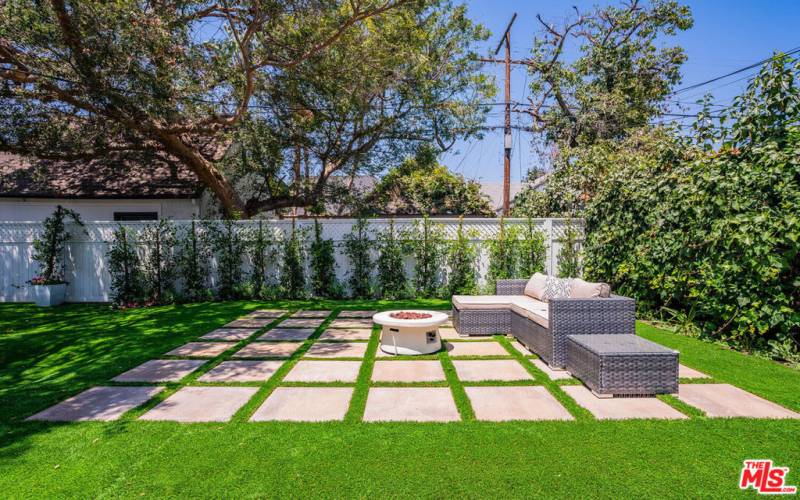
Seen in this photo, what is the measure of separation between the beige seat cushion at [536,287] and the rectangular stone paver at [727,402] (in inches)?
83.0

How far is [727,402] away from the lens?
3248 mm

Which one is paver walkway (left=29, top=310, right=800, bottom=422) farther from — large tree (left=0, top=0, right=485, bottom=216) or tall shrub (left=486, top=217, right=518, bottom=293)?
large tree (left=0, top=0, right=485, bottom=216)

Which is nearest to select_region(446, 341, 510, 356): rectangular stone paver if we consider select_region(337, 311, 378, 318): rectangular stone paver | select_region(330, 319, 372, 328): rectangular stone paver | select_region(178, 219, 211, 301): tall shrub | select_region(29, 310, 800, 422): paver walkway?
select_region(29, 310, 800, 422): paver walkway

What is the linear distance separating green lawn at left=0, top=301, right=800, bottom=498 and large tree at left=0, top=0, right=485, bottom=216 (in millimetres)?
5357

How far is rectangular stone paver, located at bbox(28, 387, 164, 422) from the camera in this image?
3.08 meters

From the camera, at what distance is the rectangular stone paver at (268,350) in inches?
185

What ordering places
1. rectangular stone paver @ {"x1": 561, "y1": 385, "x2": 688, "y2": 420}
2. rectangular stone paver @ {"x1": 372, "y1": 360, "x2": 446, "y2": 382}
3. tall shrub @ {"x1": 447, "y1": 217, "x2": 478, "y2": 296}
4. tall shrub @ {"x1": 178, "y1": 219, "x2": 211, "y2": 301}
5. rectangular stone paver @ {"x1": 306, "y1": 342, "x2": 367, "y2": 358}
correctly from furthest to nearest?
tall shrub @ {"x1": 447, "y1": 217, "x2": 478, "y2": 296}
tall shrub @ {"x1": 178, "y1": 219, "x2": 211, "y2": 301}
rectangular stone paver @ {"x1": 306, "y1": 342, "x2": 367, "y2": 358}
rectangular stone paver @ {"x1": 372, "y1": 360, "x2": 446, "y2": 382}
rectangular stone paver @ {"x1": 561, "y1": 385, "x2": 688, "y2": 420}

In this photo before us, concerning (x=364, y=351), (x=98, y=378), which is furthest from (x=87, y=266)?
(x=364, y=351)

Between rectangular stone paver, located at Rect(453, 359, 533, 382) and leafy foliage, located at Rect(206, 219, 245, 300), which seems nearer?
rectangular stone paver, located at Rect(453, 359, 533, 382)

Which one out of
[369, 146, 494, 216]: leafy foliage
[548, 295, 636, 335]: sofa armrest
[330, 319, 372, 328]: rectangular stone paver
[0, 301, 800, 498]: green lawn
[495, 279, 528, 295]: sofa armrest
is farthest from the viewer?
[369, 146, 494, 216]: leafy foliage

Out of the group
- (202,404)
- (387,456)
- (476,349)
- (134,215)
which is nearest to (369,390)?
(387,456)

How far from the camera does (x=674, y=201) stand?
558 cm

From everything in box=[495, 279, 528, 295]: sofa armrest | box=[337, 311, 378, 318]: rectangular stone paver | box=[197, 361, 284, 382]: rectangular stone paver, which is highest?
box=[495, 279, 528, 295]: sofa armrest

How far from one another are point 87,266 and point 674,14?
60.5 ft
